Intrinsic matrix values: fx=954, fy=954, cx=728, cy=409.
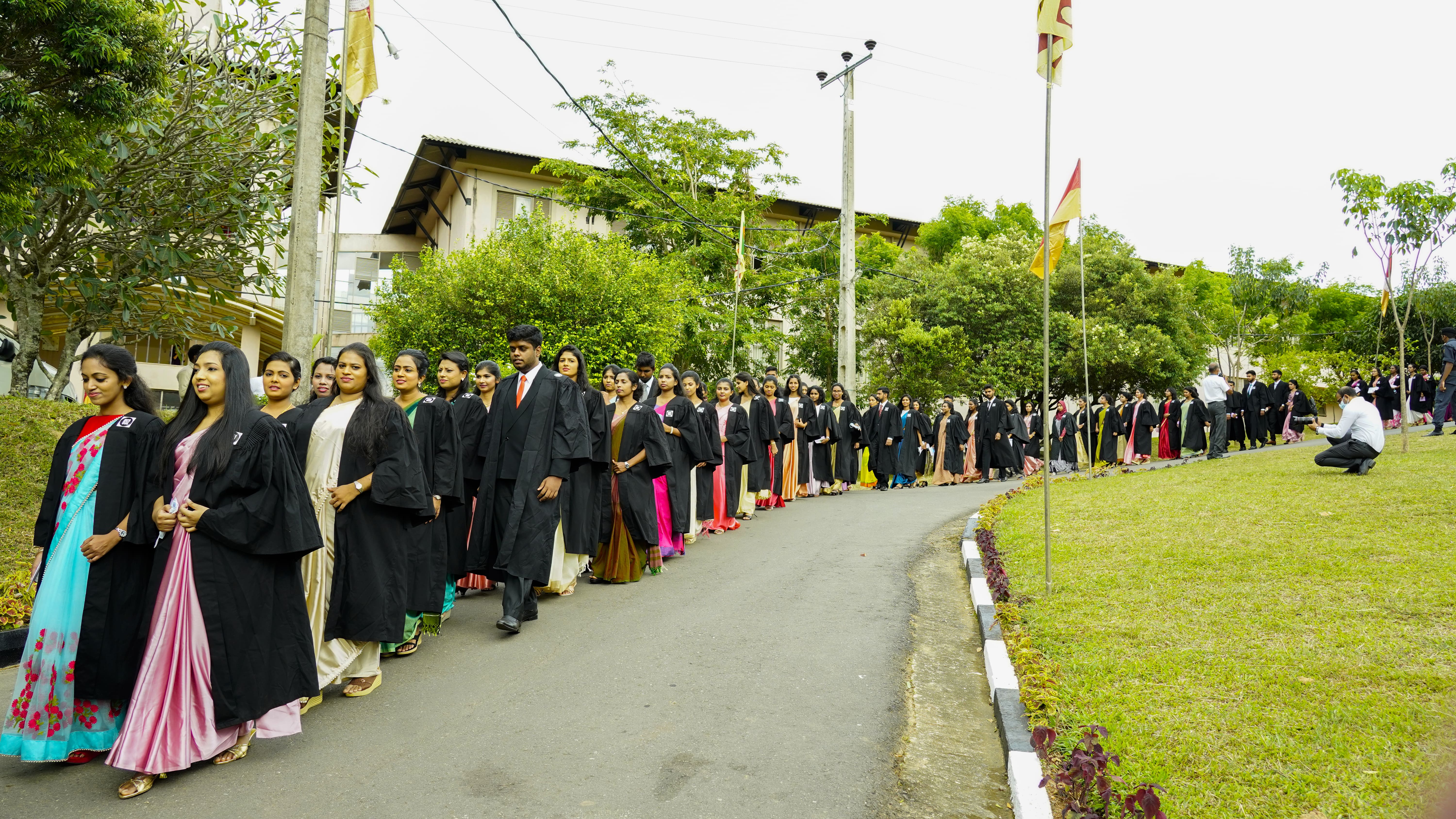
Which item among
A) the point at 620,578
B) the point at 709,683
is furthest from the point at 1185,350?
the point at 709,683

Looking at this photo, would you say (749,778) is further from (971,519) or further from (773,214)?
(773,214)

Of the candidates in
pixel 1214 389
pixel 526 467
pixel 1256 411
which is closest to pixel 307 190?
pixel 526 467

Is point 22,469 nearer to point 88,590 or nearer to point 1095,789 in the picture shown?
point 88,590

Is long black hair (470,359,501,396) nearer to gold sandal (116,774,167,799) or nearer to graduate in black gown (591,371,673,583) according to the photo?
graduate in black gown (591,371,673,583)

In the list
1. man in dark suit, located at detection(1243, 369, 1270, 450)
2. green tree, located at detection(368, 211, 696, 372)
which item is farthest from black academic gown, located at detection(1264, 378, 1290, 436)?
green tree, located at detection(368, 211, 696, 372)

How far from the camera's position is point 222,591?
3988 millimetres

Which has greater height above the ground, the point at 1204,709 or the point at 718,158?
the point at 718,158

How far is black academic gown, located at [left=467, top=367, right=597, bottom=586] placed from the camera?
6344 millimetres

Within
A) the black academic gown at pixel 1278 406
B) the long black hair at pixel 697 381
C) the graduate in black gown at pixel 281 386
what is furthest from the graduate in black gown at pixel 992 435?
Answer: the graduate in black gown at pixel 281 386

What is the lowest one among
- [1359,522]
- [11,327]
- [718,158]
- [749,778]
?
[749,778]

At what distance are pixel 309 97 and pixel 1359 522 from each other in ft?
31.9

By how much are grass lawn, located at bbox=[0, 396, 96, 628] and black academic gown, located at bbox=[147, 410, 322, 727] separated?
3.52 meters

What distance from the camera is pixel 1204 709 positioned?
14.4 ft

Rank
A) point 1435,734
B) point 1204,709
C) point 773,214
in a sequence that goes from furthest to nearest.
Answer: point 773,214 < point 1204,709 < point 1435,734
